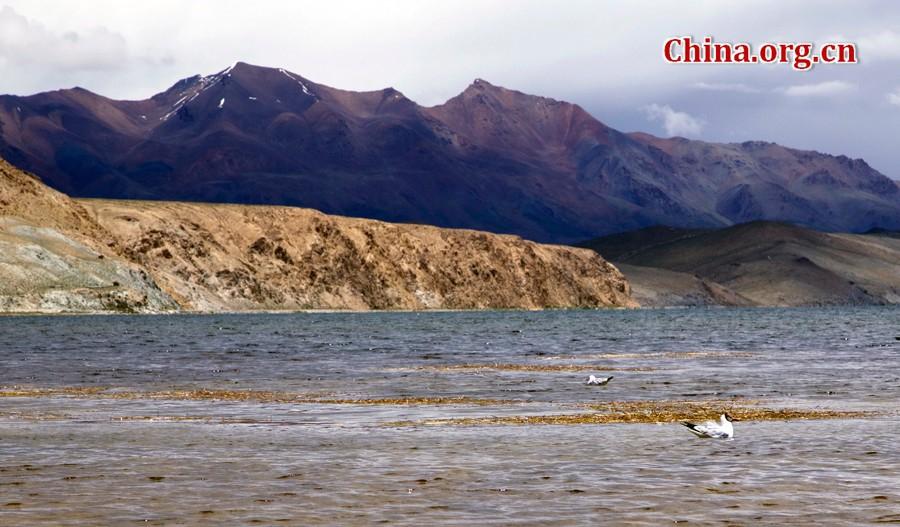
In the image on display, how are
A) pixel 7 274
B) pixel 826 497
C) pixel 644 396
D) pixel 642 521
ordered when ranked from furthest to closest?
pixel 7 274, pixel 644 396, pixel 826 497, pixel 642 521

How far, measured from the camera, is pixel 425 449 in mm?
23406

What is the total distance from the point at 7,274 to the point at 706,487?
13598cm

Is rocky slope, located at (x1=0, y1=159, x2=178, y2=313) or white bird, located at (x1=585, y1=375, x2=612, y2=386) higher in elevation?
rocky slope, located at (x1=0, y1=159, x2=178, y2=313)

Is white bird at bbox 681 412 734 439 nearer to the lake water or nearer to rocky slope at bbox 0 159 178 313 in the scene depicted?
the lake water

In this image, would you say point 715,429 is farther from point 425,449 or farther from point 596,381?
point 596,381

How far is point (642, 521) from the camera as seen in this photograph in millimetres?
15445

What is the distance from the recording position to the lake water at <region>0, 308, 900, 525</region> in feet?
53.8

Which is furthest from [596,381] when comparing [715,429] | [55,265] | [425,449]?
[55,265]

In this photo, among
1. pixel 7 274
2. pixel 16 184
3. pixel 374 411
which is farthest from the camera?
pixel 16 184

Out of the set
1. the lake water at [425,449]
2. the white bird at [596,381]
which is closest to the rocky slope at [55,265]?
the lake water at [425,449]

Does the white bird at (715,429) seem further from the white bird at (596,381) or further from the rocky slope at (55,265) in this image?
the rocky slope at (55,265)

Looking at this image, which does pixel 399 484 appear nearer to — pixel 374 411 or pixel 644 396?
pixel 374 411

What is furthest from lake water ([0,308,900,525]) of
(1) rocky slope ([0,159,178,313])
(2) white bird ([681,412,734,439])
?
(1) rocky slope ([0,159,178,313])

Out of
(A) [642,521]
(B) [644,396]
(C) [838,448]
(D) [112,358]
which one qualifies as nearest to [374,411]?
(B) [644,396]
